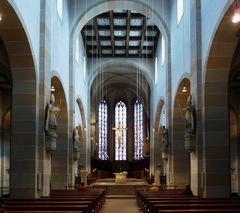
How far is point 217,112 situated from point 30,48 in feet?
22.9

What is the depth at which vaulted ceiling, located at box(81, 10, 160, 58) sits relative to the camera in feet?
100

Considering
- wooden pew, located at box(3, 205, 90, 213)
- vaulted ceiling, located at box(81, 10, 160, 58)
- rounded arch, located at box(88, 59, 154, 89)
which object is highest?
vaulted ceiling, located at box(81, 10, 160, 58)

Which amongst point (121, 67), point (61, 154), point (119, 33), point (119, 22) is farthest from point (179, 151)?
point (121, 67)

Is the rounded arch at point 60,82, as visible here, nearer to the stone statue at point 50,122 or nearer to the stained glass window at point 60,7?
the stained glass window at point 60,7

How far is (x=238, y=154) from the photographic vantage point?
2805cm

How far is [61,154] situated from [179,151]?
622 centimetres

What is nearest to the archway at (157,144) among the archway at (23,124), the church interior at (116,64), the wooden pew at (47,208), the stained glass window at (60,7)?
the church interior at (116,64)

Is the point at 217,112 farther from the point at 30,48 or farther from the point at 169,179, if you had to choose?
the point at 169,179

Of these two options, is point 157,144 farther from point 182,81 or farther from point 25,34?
point 25,34

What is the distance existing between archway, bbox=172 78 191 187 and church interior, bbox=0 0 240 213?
0.05 metres

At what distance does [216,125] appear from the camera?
56.5 feet

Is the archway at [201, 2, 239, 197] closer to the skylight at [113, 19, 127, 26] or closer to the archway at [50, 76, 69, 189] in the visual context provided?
the archway at [50, 76, 69, 189]

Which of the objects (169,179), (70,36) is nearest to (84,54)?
(70,36)

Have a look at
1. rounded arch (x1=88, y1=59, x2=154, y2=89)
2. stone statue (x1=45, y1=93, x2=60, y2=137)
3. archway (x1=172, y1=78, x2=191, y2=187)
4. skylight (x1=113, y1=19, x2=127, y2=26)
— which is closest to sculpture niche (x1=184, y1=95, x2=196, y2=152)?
stone statue (x1=45, y1=93, x2=60, y2=137)
